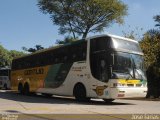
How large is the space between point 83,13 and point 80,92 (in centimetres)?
3136

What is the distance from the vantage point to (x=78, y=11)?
5238 cm

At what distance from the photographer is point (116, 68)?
774 inches

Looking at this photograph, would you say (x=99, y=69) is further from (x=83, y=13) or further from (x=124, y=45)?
(x=83, y=13)

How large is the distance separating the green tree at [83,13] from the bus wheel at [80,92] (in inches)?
1154

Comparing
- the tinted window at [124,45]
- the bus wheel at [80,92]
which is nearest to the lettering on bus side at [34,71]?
the bus wheel at [80,92]

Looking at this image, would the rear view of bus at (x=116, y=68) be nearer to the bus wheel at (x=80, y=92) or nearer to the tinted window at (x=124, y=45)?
the tinted window at (x=124, y=45)

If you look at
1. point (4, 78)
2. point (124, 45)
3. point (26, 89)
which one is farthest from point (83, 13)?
point (124, 45)

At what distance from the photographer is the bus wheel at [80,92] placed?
71.2ft

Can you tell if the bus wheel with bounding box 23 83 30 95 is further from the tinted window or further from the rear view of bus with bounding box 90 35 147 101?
the tinted window

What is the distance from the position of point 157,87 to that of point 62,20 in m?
28.3

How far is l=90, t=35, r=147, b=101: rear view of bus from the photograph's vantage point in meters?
19.6

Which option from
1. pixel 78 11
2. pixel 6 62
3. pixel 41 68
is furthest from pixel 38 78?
pixel 6 62

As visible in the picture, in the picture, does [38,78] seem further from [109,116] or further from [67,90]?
[109,116]

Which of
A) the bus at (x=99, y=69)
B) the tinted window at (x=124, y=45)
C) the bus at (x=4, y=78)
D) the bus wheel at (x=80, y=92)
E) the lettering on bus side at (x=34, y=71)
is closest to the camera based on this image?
the bus at (x=99, y=69)
